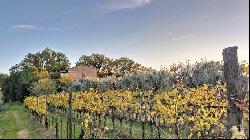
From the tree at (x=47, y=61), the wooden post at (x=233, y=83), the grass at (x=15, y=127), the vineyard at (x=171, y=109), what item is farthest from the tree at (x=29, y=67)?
the wooden post at (x=233, y=83)

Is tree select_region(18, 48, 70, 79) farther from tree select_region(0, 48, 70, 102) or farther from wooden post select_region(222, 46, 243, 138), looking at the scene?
wooden post select_region(222, 46, 243, 138)

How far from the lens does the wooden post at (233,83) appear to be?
1257cm

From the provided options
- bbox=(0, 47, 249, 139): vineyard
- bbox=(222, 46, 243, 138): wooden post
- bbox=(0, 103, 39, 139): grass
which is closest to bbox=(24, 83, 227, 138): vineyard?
bbox=(0, 47, 249, 139): vineyard

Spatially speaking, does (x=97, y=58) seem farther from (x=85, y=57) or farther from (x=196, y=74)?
(x=196, y=74)

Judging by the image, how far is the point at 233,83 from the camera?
12633mm

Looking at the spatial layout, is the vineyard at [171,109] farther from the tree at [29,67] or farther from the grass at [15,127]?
the tree at [29,67]

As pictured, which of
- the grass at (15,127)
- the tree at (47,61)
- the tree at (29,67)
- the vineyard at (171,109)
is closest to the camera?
the vineyard at (171,109)

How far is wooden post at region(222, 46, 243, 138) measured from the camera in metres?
12.6

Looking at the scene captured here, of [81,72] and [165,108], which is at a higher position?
[81,72]

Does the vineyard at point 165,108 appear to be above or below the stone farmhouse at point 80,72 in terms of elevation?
below

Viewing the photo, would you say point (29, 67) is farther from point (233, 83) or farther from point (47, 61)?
point (233, 83)

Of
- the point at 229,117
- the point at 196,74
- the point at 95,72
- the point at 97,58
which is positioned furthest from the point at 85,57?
the point at 229,117

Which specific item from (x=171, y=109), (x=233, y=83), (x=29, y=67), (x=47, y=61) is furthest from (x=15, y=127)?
(x=47, y=61)

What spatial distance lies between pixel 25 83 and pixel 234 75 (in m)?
67.1
